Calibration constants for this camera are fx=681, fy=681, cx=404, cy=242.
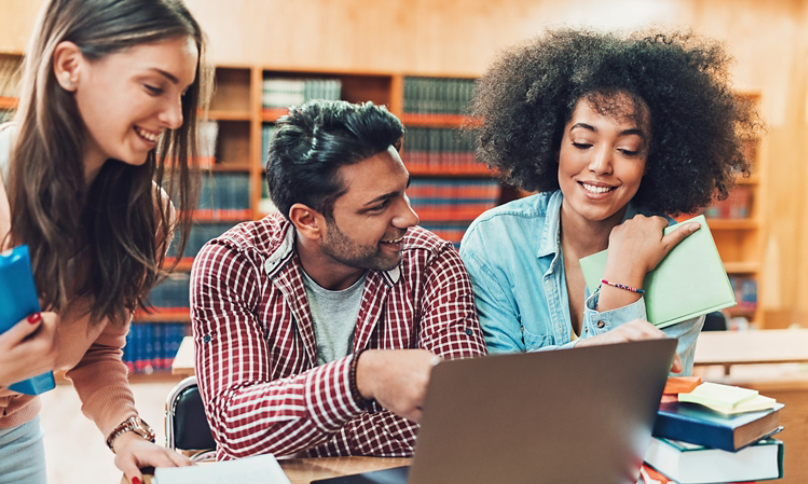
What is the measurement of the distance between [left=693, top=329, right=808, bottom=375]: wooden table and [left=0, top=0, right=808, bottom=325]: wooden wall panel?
6.08ft

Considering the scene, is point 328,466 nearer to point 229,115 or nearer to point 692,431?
point 692,431

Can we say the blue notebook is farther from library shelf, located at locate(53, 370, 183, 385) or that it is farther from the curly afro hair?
library shelf, located at locate(53, 370, 183, 385)

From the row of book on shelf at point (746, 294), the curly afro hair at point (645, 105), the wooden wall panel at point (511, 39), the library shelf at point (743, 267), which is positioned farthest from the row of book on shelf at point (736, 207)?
the curly afro hair at point (645, 105)

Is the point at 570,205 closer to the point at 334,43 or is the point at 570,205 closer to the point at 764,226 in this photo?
the point at 334,43

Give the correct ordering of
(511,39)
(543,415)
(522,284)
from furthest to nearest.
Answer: (511,39), (522,284), (543,415)

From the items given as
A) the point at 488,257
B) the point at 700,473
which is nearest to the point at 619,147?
the point at 488,257

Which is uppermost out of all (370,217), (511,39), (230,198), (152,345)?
(511,39)

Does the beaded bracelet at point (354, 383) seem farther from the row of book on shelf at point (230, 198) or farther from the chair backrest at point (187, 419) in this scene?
the row of book on shelf at point (230, 198)

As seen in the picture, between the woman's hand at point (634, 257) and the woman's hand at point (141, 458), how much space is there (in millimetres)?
819

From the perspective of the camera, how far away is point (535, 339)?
1.47 metres

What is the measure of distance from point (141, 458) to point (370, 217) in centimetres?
57

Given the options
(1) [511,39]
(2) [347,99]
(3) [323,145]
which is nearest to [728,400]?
(3) [323,145]

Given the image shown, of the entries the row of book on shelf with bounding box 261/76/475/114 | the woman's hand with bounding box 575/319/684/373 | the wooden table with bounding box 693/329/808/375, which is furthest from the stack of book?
the row of book on shelf with bounding box 261/76/475/114

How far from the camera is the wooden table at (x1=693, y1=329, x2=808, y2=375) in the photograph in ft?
8.07
